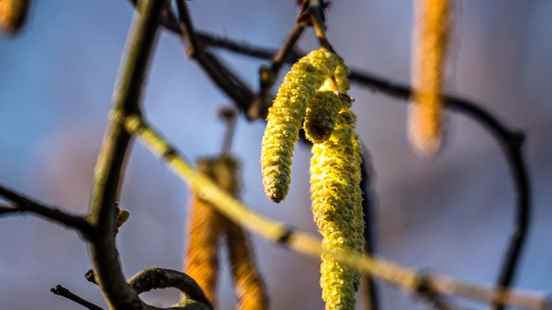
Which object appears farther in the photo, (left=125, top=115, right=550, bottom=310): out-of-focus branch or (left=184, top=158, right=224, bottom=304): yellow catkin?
(left=184, top=158, right=224, bottom=304): yellow catkin

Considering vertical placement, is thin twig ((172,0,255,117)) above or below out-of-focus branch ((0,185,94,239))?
above

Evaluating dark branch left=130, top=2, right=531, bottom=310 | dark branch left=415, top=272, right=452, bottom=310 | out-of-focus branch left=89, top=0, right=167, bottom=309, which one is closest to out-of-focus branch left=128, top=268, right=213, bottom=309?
out-of-focus branch left=89, top=0, right=167, bottom=309

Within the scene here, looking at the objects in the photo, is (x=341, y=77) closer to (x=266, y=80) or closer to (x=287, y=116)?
(x=287, y=116)

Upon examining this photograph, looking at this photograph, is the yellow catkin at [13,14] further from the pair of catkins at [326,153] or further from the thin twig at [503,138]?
the thin twig at [503,138]

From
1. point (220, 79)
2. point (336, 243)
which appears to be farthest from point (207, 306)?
Answer: point (220, 79)

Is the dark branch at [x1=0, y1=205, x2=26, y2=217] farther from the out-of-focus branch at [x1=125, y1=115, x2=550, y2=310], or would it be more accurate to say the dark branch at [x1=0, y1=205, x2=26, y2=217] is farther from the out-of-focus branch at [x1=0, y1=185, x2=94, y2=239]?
the out-of-focus branch at [x1=125, y1=115, x2=550, y2=310]

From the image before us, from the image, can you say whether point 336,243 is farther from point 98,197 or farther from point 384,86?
point 384,86

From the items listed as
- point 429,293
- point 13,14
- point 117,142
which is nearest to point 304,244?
point 429,293
